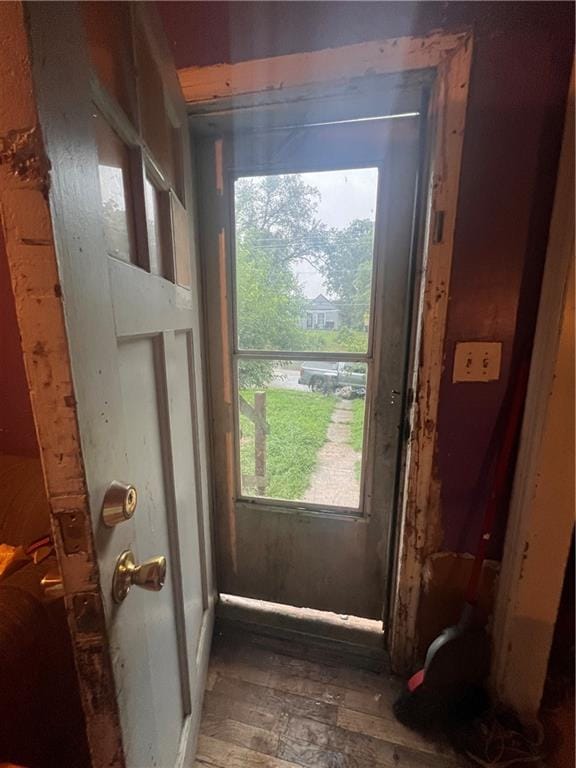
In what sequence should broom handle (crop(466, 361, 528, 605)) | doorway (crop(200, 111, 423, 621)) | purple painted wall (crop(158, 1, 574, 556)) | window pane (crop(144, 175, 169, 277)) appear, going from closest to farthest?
window pane (crop(144, 175, 169, 277))
purple painted wall (crop(158, 1, 574, 556))
broom handle (crop(466, 361, 528, 605))
doorway (crop(200, 111, 423, 621))

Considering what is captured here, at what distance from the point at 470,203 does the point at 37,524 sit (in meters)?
1.50

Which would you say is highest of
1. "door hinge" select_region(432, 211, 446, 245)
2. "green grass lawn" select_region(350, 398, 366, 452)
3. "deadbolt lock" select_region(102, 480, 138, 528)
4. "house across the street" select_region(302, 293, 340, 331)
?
"door hinge" select_region(432, 211, 446, 245)

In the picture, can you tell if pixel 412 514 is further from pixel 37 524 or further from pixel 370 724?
pixel 37 524

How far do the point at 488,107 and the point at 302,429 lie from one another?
3.51 feet

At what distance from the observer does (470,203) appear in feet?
2.84

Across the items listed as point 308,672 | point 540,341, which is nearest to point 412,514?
point 540,341

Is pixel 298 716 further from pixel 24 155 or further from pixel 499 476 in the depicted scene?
pixel 24 155

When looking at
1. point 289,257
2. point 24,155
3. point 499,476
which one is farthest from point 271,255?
point 499,476

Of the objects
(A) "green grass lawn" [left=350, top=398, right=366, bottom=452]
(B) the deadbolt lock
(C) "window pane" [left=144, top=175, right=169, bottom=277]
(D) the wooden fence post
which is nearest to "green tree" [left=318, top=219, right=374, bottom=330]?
(A) "green grass lawn" [left=350, top=398, right=366, bottom=452]

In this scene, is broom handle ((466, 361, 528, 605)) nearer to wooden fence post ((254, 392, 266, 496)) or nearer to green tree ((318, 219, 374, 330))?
green tree ((318, 219, 374, 330))

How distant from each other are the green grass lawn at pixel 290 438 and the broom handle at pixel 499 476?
54cm

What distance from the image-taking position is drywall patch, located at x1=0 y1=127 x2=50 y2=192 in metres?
0.31

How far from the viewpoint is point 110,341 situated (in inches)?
18.2

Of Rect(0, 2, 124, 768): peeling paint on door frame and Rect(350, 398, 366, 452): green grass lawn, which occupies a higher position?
Rect(0, 2, 124, 768): peeling paint on door frame
